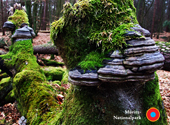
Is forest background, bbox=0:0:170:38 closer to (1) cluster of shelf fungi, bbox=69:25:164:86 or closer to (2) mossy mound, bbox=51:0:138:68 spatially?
(2) mossy mound, bbox=51:0:138:68

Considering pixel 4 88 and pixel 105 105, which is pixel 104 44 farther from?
pixel 4 88

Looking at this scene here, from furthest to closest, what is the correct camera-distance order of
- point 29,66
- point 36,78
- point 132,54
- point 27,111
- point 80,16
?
1. point 29,66
2. point 36,78
3. point 27,111
4. point 80,16
5. point 132,54

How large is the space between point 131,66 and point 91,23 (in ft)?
2.52

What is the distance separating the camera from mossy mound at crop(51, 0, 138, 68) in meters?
1.50

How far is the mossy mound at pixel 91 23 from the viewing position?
1.50 metres

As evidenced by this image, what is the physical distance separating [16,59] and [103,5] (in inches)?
135

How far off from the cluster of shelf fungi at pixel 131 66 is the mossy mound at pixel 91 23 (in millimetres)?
270

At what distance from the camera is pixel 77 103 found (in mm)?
1679

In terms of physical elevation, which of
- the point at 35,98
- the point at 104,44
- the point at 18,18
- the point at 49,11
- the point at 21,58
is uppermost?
the point at 49,11

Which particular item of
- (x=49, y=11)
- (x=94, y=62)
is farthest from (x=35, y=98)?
(x=49, y=11)

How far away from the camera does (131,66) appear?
1132mm

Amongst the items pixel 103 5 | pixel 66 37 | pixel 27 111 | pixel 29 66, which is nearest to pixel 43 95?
pixel 27 111

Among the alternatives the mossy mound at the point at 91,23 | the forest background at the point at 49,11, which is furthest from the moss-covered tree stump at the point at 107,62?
the forest background at the point at 49,11

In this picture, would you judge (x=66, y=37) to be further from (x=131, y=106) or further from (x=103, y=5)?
(x=131, y=106)
